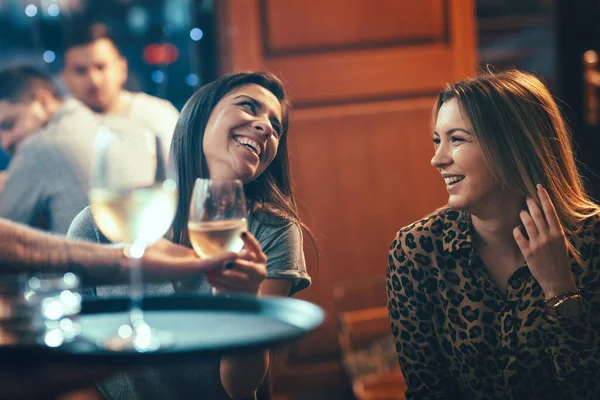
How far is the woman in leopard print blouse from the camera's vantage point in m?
1.47

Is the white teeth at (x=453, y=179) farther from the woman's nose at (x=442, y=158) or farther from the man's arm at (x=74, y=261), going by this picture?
the man's arm at (x=74, y=261)

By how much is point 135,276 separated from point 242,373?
0.38 meters

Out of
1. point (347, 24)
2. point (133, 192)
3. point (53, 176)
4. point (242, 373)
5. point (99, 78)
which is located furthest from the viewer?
point (347, 24)

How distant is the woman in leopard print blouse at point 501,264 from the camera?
1.47m

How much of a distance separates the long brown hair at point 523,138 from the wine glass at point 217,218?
22.7 inches

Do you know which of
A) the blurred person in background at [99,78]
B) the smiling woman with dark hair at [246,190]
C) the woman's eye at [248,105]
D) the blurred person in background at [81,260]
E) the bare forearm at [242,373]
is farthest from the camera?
the blurred person in background at [99,78]

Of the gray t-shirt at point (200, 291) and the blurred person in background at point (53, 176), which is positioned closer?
the gray t-shirt at point (200, 291)

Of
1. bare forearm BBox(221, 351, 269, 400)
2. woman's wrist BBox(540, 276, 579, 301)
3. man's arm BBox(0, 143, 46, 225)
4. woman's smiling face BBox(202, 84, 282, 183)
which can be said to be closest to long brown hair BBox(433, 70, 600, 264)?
woman's wrist BBox(540, 276, 579, 301)

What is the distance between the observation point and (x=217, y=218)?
3.75 ft

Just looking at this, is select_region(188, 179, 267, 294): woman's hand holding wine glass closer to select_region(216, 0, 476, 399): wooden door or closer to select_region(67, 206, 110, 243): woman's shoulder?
select_region(67, 206, 110, 243): woman's shoulder

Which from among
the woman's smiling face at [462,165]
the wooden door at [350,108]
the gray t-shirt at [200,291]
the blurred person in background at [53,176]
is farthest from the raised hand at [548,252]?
the wooden door at [350,108]

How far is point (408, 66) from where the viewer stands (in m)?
3.44

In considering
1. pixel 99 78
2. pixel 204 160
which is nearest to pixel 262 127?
pixel 204 160

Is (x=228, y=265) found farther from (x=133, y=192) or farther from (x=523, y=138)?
(x=523, y=138)
